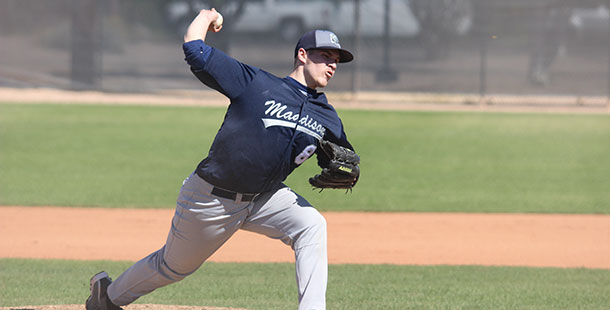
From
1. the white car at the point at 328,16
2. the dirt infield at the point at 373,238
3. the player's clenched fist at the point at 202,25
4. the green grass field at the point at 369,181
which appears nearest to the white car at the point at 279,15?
the white car at the point at 328,16

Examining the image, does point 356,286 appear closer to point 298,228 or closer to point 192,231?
point 298,228

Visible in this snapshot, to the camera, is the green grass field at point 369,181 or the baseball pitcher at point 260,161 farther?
the green grass field at point 369,181

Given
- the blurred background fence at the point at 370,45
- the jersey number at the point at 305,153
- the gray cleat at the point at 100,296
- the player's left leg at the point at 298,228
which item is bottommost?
the blurred background fence at the point at 370,45

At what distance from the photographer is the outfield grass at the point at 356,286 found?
5.73 metres

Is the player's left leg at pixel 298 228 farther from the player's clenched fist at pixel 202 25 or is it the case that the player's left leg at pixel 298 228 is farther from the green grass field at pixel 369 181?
the green grass field at pixel 369 181

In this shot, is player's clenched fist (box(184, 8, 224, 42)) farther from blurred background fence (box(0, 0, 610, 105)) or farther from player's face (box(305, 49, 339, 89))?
blurred background fence (box(0, 0, 610, 105))

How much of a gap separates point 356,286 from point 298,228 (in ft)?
6.93

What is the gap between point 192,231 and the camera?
4.30 m

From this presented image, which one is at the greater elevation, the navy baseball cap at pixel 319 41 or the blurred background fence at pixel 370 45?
the navy baseball cap at pixel 319 41

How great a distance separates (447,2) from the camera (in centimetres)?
2409

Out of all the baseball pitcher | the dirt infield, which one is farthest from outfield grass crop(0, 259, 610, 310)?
the baseball pitcher

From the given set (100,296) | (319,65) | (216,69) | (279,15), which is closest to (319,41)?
(319,65)

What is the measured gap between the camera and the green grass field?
6.04 meters

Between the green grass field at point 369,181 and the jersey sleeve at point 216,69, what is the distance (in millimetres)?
2025
